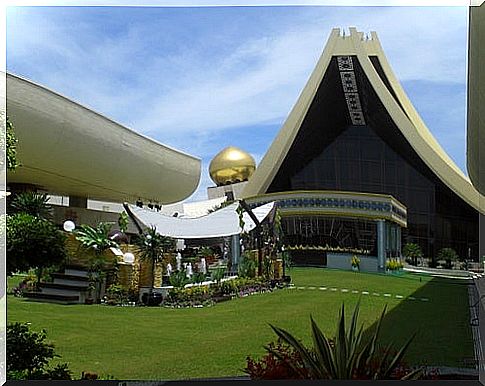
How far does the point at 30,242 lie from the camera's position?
6.28 metres

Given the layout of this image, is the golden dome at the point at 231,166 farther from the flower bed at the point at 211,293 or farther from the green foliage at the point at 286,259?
the flower bed at the point at 211,293

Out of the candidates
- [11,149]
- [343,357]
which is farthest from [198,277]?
[11,149]

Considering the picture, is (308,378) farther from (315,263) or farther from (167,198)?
(167,198)

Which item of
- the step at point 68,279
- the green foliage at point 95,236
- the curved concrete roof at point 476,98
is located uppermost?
the curved concrete roof at point 476,98

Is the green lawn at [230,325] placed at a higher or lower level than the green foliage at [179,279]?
lower

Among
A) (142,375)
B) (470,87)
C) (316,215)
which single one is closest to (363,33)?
(470,87)

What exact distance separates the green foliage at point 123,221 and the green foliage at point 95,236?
Answer: 8 cm

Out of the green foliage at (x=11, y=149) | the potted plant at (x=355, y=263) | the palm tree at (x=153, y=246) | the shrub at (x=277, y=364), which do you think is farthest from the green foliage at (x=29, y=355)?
the potted plant at (x=355, y=263)

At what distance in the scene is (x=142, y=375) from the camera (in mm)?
6535

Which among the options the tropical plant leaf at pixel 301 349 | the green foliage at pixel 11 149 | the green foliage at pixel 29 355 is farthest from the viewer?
the green foliage at pixel 29 355

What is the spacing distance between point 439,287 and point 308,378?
140 centimetres

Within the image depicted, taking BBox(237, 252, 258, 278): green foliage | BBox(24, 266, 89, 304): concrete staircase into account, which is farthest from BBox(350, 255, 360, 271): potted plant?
BBox(24, 266, 89, 304): concrete staircase

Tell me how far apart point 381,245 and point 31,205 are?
2880mm

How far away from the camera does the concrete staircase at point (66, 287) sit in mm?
6648
